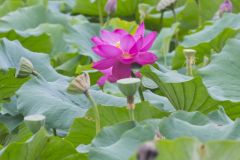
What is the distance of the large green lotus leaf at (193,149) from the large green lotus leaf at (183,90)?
1.45ft

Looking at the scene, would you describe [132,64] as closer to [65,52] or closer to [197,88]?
[197,88]

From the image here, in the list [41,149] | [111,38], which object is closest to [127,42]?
[111,38]

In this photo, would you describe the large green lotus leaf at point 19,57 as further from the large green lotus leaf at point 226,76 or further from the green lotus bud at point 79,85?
the green lotus bud at point 79,85

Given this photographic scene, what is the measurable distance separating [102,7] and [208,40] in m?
1.06

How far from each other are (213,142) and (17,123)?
0.96 metres

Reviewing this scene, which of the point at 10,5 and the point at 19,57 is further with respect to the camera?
the point at 10,5

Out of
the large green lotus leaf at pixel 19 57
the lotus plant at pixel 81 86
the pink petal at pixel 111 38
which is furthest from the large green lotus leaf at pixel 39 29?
the lotus plant at pixel 81 86

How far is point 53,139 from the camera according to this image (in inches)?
52.9

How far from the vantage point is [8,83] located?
1.87 meters

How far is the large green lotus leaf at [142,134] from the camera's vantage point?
47.5 inches

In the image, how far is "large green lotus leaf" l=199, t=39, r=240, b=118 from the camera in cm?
165

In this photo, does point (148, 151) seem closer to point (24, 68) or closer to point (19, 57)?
point (24, 68)

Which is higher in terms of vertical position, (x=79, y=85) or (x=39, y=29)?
(x=79, y=85)

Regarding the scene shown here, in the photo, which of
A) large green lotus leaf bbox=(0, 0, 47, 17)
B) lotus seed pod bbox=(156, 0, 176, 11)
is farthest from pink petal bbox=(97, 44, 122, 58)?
large green lotus leaf bbox=(0, 0, 47, 17)
